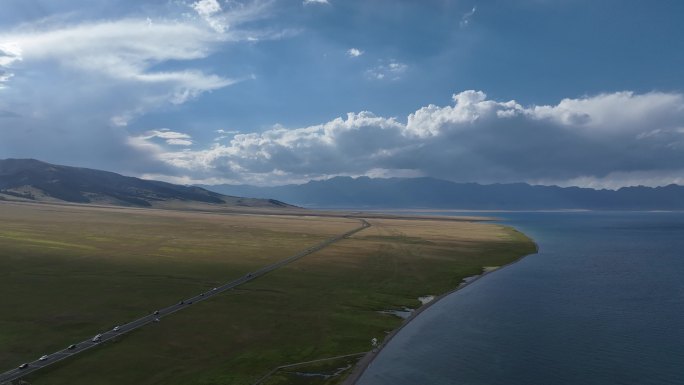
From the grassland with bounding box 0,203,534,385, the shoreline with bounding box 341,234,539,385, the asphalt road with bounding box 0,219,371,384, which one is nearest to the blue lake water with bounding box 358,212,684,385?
the shoreline with bounding box 341,234,539,385

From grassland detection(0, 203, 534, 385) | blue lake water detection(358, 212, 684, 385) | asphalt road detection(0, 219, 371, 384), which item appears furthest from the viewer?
grassland detection(0, 203, 534, 385)

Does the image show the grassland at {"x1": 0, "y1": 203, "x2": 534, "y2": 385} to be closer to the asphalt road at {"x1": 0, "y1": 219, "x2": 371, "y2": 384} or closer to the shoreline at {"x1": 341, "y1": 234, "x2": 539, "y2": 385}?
the shoreline at {"x1": 341, "y1": 234, "x2": 539, "y2": 385}

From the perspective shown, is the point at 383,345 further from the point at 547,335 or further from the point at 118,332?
the point at 118,332

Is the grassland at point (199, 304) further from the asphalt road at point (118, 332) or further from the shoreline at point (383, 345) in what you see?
the asphalt road at point (118, 332)

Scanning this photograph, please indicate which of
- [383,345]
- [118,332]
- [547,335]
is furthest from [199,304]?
[547,335]

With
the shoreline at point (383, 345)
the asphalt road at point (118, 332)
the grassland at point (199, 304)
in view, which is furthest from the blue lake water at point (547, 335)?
the asphalt road at point (118, 332)
